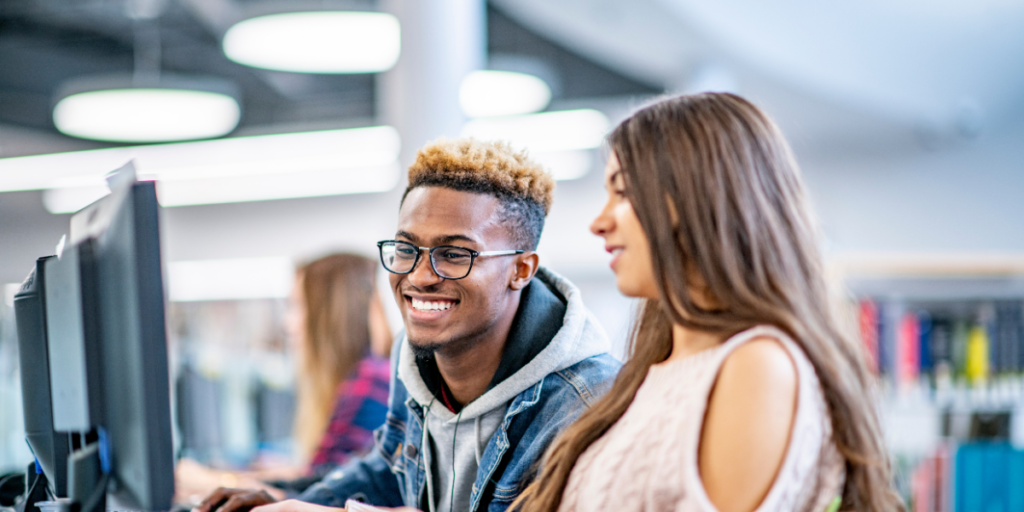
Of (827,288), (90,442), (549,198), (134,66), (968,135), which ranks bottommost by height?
(90,442)

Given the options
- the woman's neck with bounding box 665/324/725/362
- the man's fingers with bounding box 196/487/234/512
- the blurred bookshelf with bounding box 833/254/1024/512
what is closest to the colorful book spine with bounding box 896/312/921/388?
the blurred bookshelf with bounding box 833/254/1024/512

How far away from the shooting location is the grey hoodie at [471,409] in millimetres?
1516

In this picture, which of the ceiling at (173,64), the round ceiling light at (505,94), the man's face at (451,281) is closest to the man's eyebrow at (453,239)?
the man's face at (451,281)

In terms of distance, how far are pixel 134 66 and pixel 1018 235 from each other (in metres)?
6.64

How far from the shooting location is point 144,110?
12.7 feet

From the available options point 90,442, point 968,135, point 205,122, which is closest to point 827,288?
point 90,442

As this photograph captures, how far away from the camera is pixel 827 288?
109 cm

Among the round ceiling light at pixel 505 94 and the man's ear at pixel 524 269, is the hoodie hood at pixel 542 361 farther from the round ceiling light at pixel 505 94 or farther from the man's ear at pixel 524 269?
the round ceiling light at pixel 505 94

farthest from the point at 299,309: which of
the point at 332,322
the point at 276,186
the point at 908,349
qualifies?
the point at 276,186

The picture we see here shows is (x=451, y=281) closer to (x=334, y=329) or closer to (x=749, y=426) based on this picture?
(x=749, y=426)

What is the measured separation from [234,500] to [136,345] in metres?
0.56

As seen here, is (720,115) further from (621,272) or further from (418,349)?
(418,349)

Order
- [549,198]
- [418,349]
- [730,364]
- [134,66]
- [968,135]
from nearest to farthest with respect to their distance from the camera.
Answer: [730,364]
[418,349]
[549,198]
[968,135]
[134,66]

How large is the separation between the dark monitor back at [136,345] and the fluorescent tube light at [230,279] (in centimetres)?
547
